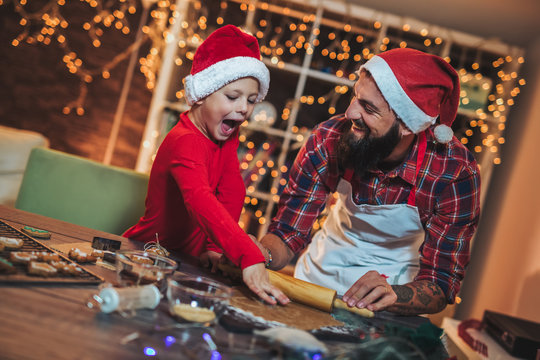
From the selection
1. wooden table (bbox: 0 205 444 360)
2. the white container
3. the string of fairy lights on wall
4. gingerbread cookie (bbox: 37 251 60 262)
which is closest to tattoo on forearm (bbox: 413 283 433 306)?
wooden table (bbox: 0 205 444 360)

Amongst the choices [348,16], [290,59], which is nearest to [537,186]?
[348,16]

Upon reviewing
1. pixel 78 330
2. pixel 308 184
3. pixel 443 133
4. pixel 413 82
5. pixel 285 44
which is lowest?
pixel 78 330

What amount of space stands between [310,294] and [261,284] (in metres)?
0.13

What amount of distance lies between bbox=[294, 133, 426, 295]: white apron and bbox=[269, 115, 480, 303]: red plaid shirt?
0.04 meters

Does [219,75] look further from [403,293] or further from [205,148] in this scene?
[403,293]

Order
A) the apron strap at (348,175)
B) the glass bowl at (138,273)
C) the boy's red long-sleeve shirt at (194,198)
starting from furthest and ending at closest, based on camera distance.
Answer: the apron strap at (348,175)
the boy's red long-sleeve shirt at (194,198)
the glass bowl at (138,273)

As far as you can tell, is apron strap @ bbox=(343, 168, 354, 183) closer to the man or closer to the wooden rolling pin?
the man

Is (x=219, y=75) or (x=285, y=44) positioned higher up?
(x=285, y=44)

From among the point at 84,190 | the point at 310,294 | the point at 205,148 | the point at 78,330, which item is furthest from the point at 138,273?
the point at 84,190

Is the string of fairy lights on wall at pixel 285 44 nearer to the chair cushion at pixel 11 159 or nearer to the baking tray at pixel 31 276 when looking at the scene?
the chair cushion at pixel 11 159

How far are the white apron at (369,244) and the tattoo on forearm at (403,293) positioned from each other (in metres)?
0.31

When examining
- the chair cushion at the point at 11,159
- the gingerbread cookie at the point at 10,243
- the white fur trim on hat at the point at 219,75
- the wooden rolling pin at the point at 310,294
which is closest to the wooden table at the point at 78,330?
the gingerbread cookie at the point at 10,243

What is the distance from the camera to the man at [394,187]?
1.53 meters

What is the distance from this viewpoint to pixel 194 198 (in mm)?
1210
